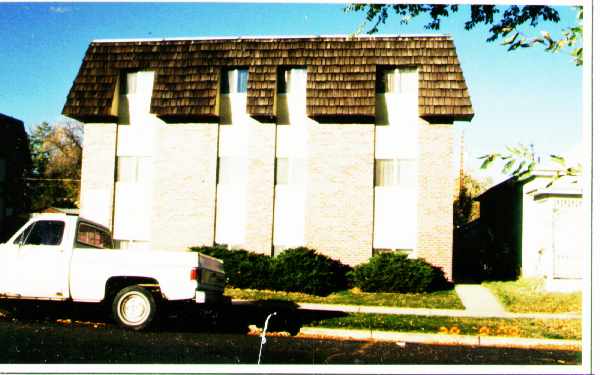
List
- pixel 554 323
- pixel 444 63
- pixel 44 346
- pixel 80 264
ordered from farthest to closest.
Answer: pixel 444 63 < pixel 554 323 < pixel 80 264 < pixel 44 346

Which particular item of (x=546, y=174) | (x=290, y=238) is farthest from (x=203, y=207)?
(x=546, y=174)

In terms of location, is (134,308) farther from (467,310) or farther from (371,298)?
(467,310)

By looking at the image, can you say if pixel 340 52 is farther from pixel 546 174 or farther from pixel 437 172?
pixel 546 174

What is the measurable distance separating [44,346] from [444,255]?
1233 centimetres

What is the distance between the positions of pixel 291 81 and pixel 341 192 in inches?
161

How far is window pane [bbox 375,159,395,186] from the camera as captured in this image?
17.0 m

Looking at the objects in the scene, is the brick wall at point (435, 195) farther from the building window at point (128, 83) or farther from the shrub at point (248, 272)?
the building window at point (128, 83)

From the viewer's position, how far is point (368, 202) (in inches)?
663

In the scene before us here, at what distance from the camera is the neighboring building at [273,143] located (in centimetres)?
1666

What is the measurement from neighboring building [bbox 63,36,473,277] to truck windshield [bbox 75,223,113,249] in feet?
23.5

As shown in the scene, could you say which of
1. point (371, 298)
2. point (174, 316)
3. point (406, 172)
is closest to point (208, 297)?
point (174, 316)

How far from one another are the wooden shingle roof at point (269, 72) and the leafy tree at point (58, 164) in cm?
301

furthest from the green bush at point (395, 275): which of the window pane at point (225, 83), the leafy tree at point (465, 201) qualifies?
the leafy tree at point (465, 201)

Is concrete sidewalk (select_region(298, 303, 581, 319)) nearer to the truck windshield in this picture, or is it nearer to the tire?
the tire
